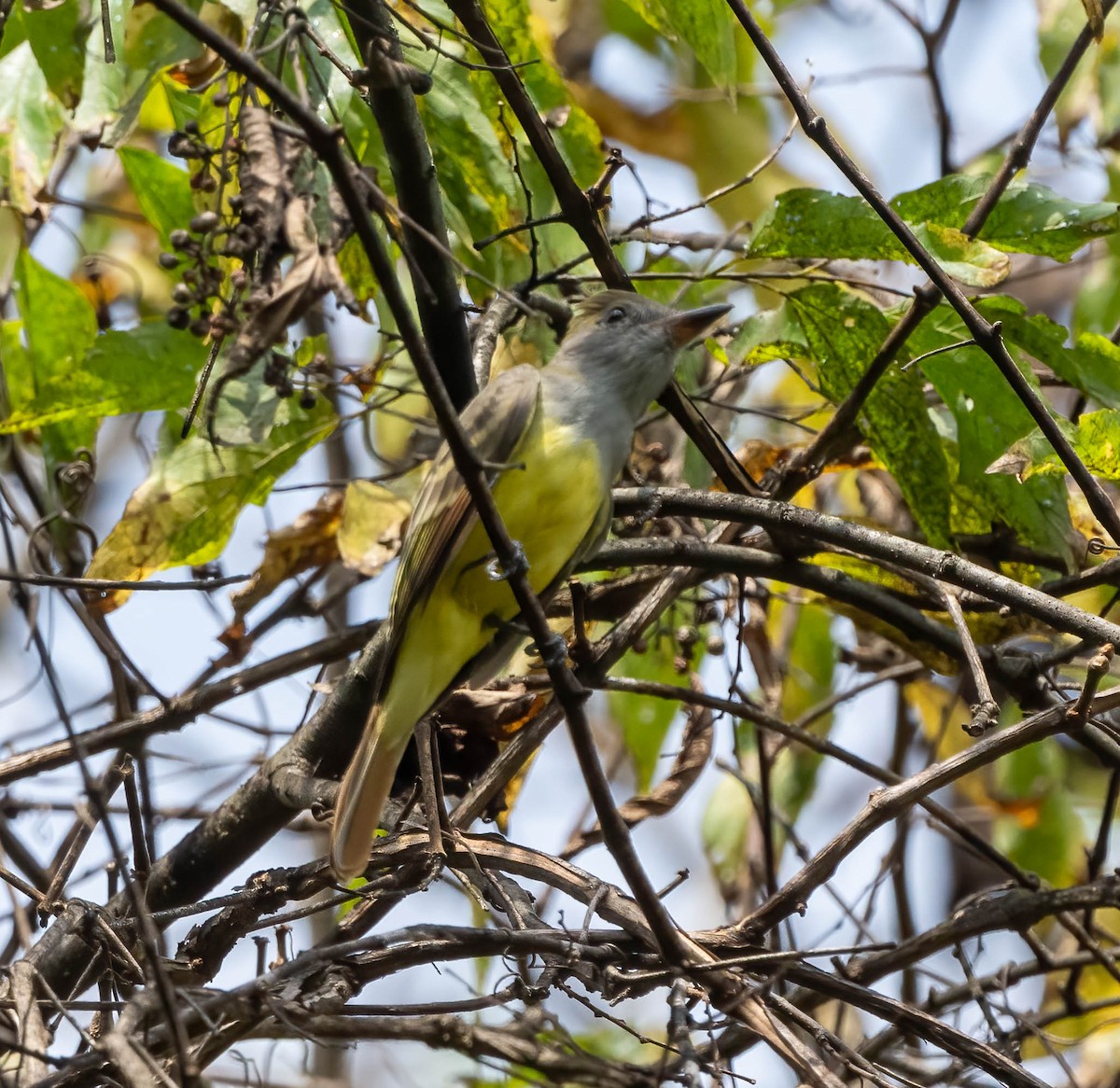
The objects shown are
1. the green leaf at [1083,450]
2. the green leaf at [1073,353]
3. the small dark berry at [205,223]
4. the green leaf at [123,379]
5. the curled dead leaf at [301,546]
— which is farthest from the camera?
the curled dead leaf at [301,546]

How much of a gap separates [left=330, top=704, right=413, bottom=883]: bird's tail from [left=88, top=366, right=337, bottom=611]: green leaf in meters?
0.70

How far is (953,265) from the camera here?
9.28 feet

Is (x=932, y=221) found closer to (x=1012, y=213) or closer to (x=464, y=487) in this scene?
(x=1012, y=213)

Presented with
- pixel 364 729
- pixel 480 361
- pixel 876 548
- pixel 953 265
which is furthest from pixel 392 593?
pixel 953 265

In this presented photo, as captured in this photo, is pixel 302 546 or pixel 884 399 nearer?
pixel 884 399

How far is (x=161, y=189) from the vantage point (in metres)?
3.50

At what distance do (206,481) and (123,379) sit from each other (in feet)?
1.04

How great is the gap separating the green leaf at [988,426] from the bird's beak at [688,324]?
619mm

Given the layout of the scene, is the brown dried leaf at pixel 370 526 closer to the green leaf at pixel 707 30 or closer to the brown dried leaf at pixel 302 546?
the brown dried leaf at pixel 302 546

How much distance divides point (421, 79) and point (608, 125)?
4054mm

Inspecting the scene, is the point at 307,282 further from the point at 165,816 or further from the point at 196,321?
the point at 165,816

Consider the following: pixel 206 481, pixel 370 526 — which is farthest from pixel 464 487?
pixel 206 481

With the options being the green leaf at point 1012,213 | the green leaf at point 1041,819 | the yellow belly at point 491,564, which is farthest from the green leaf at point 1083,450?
the green leaf at point 1041,819

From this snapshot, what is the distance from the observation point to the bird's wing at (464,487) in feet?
10.2
